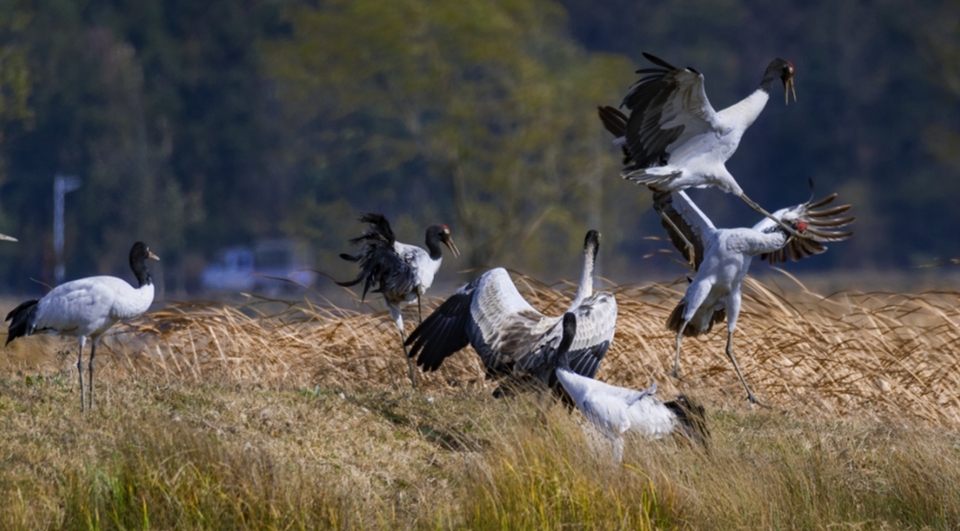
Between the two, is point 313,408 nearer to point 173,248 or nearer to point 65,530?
point 65,530

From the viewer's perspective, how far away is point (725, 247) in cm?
825

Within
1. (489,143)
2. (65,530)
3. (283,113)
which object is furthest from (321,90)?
(65,530)

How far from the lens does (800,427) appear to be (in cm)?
810

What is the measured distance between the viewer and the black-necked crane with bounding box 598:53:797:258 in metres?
8.41

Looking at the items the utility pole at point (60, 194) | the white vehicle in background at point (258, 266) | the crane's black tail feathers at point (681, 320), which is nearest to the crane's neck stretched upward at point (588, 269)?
the crane's black tail feathers at point (681, 320)

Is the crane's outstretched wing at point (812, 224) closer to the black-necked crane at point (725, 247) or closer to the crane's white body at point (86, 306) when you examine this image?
the black-necked crane at point (725, 247)

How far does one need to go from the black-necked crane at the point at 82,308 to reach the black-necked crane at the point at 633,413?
2705 millimetres

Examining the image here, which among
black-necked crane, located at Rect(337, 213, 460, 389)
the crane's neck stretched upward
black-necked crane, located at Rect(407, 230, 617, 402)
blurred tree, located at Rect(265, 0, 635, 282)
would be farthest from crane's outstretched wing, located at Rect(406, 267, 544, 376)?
blurred tree, located at Rect(265, 0, 635, 282)

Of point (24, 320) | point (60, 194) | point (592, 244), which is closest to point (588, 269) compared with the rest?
point (592, 244)

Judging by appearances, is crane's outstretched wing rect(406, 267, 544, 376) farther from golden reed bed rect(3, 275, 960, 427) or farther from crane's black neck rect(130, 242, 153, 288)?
crane's black neck rect(130, 242, 153, 288)

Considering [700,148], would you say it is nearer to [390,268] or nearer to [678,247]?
[678,247]

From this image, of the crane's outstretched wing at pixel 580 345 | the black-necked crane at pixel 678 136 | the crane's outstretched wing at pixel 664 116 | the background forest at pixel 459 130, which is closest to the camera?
the crane's outstretched wing at pixel 580 345

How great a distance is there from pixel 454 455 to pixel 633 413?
3.62ft

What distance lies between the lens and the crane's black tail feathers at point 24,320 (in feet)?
25.3
